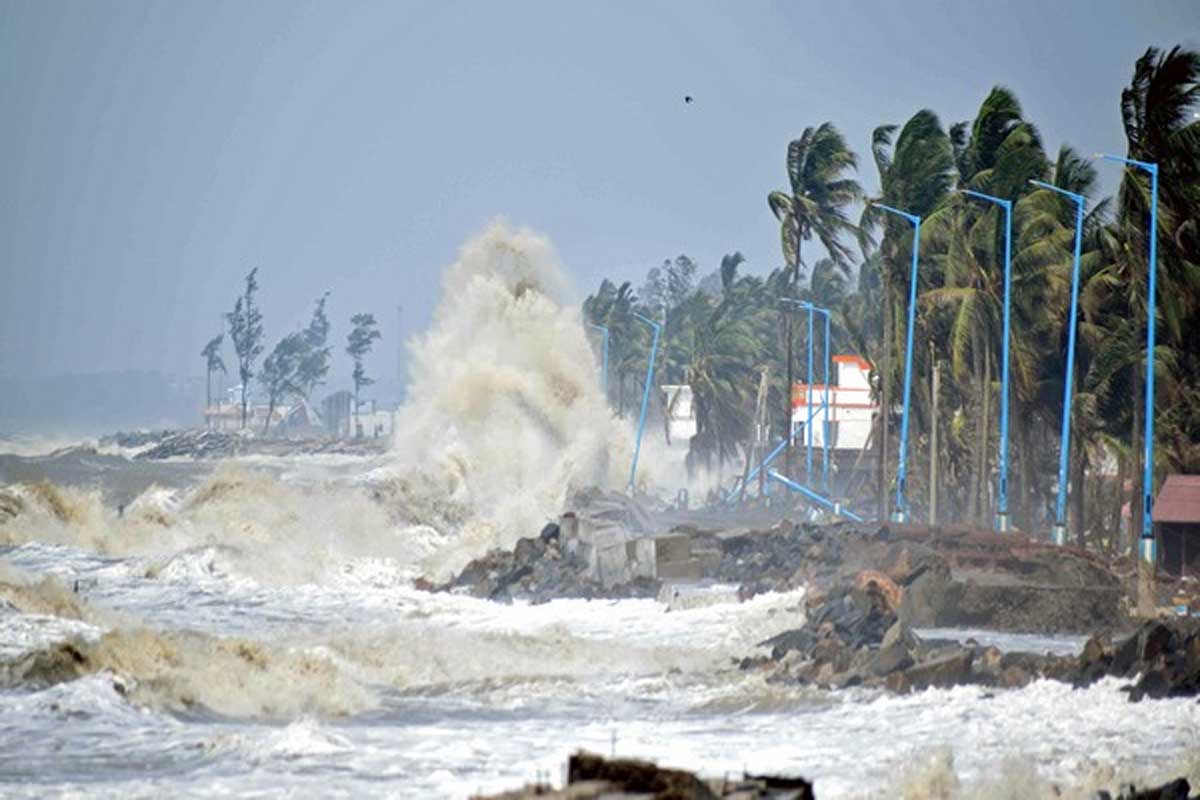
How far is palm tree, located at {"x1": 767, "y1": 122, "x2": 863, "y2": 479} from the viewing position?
68.9m

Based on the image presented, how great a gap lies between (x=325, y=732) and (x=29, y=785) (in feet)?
10.6

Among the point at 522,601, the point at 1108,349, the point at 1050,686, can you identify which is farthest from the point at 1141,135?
the point at 1050,686

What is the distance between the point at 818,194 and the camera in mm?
69938

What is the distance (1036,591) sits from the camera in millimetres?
30828

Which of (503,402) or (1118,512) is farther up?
(503,402)

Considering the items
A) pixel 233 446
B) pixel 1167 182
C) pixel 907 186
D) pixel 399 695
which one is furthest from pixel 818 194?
pixel 233 446

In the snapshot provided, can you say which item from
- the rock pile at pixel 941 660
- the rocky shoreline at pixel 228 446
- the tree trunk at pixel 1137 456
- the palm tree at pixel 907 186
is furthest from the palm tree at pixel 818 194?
the rocky shoreline at pixel 228 446

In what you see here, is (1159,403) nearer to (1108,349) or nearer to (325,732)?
(1108,349)

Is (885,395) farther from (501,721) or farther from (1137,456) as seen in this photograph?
(501,721)

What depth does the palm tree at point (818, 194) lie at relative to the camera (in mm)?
68938

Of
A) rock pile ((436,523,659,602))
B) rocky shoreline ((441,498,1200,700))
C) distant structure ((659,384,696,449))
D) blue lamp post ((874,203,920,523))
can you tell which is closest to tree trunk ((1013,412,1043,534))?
blue lamp post ((874,203,920,523))

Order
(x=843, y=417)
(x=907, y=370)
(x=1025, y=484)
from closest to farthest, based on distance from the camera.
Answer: (x=1025, y=484), (x=907, y=370), (x=843, y=417)

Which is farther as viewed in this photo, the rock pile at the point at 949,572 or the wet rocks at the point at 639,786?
the rock pile at the point at 949,572

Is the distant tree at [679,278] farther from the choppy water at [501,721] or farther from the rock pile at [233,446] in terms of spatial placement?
the choppy water at [501,721]
